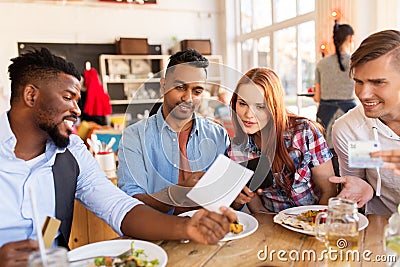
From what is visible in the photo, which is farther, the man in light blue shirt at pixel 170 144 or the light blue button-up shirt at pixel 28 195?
the man in light blue shirt at pixel 170 144

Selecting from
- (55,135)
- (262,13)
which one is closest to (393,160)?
(55,135)

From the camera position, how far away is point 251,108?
4.78 ft

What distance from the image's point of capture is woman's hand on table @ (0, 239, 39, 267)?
0.91 m

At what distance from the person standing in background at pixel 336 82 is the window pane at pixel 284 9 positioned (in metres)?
1.87

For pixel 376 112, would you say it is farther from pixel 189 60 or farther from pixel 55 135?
pixel 55 135

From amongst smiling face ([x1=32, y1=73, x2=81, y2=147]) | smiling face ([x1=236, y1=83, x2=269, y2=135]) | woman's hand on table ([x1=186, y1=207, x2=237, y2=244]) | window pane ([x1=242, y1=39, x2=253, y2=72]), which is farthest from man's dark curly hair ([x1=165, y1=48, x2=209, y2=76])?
window pane ([x1=242, y1=39, x2=253, y2=72])

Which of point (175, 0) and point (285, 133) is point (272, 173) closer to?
point (285, 133)

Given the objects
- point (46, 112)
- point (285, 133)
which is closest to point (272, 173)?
point (285, 133)

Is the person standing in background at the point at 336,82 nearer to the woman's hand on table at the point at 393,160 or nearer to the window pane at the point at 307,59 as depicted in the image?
the window pane at the point at 307,59

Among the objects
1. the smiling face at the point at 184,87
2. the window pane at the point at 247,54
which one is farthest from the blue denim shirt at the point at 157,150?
the window pane at the point at 247,54

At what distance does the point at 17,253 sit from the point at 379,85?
1.23 m

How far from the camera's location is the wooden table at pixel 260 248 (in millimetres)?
996

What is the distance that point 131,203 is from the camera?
1.23 m

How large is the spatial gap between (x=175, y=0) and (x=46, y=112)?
5.47 metres
